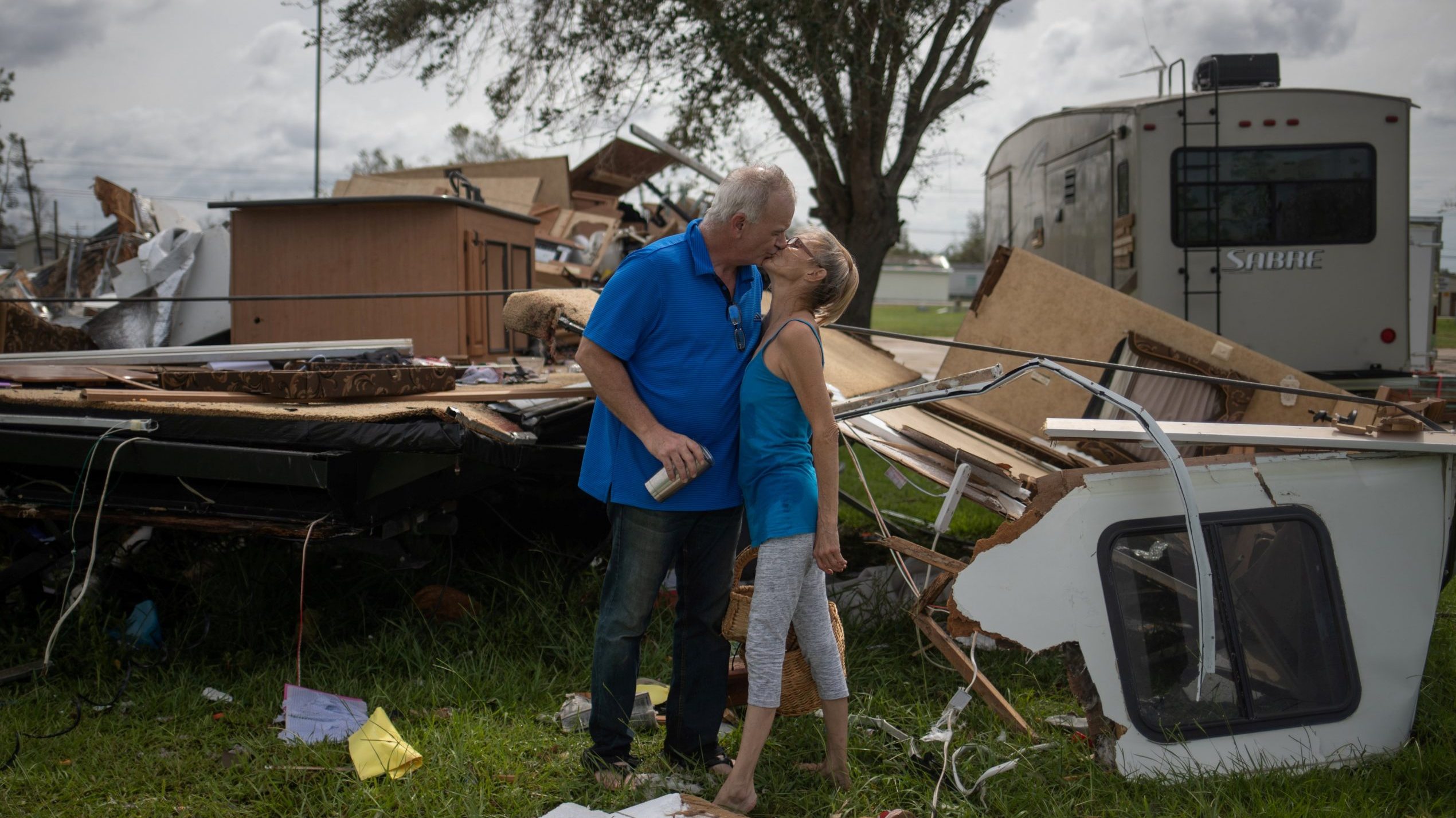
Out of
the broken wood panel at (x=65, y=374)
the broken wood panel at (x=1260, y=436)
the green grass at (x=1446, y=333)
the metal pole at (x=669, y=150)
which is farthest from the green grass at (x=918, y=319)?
the broken wood panel at (x=1260, y=436)

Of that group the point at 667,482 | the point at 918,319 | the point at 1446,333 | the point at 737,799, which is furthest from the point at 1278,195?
the point at 918,319

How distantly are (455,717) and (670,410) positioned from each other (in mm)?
1336

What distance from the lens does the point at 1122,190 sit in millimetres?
7254

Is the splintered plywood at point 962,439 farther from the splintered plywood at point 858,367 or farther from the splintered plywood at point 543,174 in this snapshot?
the splintered plywood at point 543,174

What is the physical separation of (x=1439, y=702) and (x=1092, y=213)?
198 inches

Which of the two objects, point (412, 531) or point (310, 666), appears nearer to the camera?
point (310, 666)

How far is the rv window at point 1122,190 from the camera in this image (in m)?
7.16

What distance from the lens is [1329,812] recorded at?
270cm

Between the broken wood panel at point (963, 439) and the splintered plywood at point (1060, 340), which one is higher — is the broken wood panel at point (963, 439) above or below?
below

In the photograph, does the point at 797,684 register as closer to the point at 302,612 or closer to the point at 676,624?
the point at 676,624

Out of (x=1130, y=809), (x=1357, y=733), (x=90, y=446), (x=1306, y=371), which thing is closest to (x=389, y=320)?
(x=90, y=446)

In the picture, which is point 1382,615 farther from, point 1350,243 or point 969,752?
point 1350,243

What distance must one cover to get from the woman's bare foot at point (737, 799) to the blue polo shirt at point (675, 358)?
0.71 metres

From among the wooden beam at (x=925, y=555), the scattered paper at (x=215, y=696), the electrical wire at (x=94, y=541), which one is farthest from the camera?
the scattered paper at (x=215, y=696)
